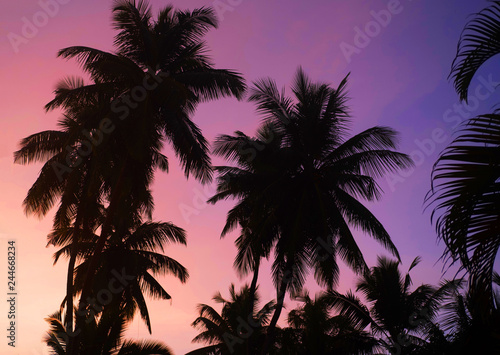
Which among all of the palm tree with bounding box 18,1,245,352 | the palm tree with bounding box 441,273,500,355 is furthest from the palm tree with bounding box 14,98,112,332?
the palm tree with bounding box 441,273,500,355

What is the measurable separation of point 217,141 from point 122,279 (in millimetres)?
7516

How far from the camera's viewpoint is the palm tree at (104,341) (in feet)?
54.4

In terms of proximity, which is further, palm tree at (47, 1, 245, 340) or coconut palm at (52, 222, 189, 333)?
coconut palm at (52, 222, 189, 333)

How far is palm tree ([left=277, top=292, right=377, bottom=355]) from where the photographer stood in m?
20.2

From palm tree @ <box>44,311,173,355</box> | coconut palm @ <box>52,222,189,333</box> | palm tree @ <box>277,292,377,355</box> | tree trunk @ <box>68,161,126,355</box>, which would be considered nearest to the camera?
tree trunk @ <box>68,161,126,355</box>

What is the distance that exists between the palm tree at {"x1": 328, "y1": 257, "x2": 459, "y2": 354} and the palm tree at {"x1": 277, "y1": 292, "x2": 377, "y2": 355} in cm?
48

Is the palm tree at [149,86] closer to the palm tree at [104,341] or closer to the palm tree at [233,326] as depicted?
the palm tree at [104,341]

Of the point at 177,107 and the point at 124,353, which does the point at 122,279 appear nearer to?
the point at 124,353

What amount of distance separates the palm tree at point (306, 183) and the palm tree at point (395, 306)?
259 centimetres

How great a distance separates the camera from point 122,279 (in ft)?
72.9

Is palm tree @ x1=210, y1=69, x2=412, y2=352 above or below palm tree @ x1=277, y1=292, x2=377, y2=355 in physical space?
above

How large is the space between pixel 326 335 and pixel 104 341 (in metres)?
9.94

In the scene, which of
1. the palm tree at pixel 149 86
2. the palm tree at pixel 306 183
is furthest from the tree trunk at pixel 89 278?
the palm tree at pixel 306 183

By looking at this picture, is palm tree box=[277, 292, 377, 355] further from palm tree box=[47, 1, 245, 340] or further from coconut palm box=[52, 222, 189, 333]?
palm tree box=[47, 1, 245, 340]
